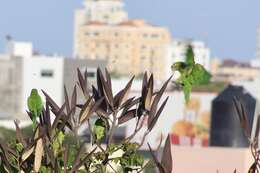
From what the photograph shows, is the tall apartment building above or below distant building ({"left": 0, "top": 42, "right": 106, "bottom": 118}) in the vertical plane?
below

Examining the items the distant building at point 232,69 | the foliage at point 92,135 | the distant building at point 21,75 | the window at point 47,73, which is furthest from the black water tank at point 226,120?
the distant building at point 232,69

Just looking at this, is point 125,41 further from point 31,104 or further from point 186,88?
point 31,104

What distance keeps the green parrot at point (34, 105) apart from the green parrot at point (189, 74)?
1.36 feet

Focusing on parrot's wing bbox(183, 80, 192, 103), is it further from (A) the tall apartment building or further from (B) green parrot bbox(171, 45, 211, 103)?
(A) the tall apartment building

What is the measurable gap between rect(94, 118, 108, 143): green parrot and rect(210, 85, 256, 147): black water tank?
3926 centimetres

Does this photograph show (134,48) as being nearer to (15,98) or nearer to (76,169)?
(15,98)

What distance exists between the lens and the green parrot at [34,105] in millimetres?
2406

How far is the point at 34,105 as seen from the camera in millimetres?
2424

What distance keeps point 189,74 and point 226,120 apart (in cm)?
4270

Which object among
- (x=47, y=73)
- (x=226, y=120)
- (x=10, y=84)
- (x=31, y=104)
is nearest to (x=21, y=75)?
(x=10, y=84)

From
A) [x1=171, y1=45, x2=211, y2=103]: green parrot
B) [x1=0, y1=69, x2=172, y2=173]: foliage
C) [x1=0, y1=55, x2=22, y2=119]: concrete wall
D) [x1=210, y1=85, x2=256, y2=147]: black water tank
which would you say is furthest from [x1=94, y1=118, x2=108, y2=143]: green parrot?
[x1=0, y1=55, x2=22, y2=119]: concrete wall

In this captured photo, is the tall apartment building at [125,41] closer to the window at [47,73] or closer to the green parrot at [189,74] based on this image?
the window at [47,73]

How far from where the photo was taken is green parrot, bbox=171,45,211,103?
8.71 ft

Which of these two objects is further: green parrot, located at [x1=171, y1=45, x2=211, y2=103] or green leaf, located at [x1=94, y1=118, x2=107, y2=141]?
green parrot, located at [x1=171, y1=45, x2=211, y2=103]
